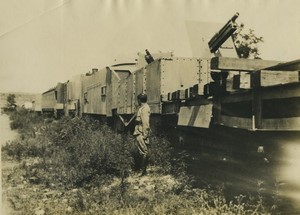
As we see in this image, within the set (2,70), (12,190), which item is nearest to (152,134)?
(12,190)

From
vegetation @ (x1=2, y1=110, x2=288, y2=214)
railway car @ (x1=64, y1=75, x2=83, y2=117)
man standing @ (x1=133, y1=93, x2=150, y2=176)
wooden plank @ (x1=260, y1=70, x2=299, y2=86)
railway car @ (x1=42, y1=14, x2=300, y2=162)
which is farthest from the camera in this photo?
railway car @ (x1=64, y1=75, x2=83, y2=117)

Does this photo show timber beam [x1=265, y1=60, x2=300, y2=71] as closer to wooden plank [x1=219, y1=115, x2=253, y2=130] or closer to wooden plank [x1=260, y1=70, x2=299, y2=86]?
wooden plank [x1=260, y1=70, x2=299, y2=86]

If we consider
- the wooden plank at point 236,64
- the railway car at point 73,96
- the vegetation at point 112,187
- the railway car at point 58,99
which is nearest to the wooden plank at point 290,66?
the wooden plank at point 236,64

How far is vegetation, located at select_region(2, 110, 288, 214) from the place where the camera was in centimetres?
358

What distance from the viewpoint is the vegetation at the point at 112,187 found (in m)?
3.58

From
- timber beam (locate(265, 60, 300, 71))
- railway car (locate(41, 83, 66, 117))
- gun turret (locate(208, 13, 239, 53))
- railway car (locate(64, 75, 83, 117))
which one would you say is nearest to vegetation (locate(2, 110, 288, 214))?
timber beam (locate(265, 60, 300, 71))

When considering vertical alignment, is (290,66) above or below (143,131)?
above

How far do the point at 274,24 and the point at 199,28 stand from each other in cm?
113

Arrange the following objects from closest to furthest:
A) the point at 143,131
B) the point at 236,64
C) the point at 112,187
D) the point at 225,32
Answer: the point at 236,64 → the point at 225,32 → the point at 112,187 → the point at 143,131

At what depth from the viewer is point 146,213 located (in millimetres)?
3473

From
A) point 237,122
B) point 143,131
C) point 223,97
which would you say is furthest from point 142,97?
point 237,122

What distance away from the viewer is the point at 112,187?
446 cm

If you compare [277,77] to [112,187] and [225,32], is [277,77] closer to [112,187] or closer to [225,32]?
[225,32]

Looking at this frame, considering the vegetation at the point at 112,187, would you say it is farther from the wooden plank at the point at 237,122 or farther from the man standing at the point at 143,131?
the wooden plank at the point at 237,122
